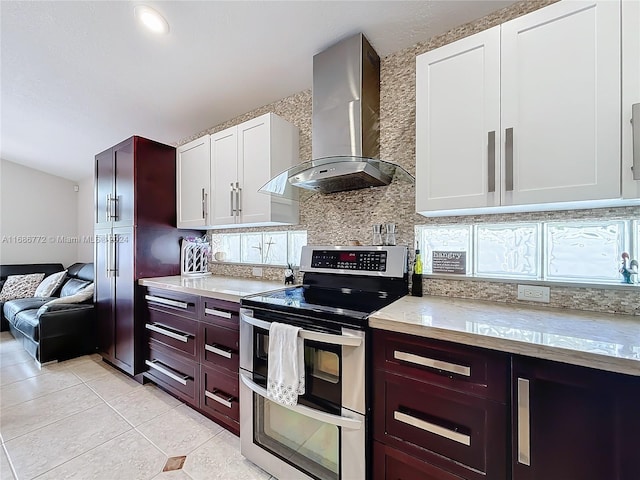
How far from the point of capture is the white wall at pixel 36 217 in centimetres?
482

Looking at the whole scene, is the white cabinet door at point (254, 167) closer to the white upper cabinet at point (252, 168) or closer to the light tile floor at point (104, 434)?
the white upper cabinet at point (252, 168)

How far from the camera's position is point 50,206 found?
532 centimetres

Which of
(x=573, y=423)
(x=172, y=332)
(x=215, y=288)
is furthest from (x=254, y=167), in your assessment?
(x=573, y=423)

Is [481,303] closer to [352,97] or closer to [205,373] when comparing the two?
[352,97]

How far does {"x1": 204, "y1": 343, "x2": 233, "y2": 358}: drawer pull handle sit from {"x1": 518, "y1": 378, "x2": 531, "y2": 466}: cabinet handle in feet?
4.83

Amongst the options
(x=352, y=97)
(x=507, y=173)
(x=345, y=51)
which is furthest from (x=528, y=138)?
(x=345, y=51)

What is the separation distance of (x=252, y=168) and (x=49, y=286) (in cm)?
440

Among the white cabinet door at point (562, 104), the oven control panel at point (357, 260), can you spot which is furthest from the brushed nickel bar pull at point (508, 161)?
the oven control panel at point (357, 260)

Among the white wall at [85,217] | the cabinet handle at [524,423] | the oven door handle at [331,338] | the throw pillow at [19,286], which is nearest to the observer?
the cabinet handle at [524,423]

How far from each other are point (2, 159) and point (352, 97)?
6592 mm

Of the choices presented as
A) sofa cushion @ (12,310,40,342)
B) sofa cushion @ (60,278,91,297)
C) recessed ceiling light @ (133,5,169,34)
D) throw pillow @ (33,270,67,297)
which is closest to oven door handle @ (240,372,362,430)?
recessed ceiling light @ (133,5,169,34)

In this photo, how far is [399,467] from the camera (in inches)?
44.8

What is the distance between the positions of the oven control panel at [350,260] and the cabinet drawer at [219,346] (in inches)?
28.6

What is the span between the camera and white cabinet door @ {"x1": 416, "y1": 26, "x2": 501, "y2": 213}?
1.27m
